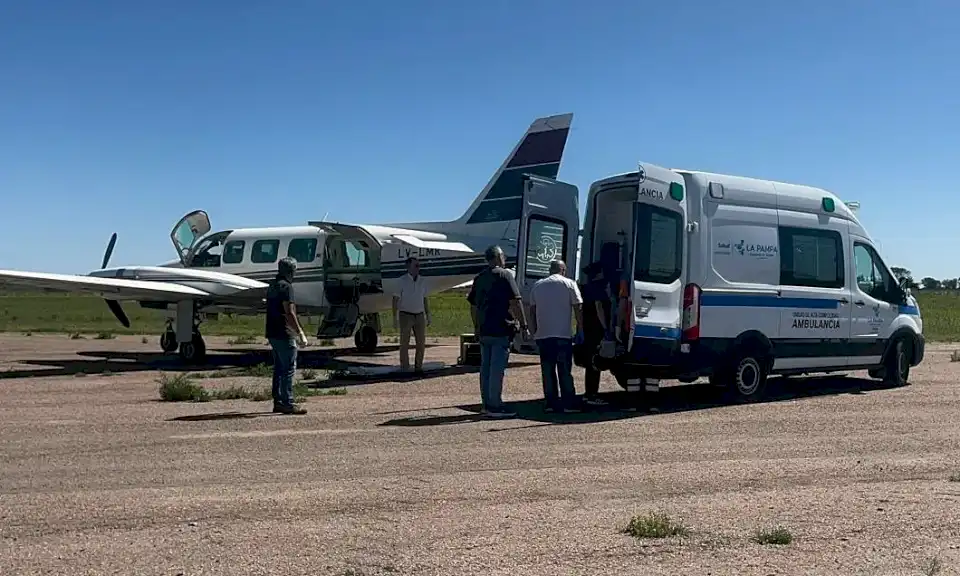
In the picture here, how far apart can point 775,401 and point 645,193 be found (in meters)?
3.38

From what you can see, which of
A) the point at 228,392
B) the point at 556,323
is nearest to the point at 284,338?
the point at 228,392

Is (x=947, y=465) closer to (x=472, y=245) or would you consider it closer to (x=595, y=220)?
(x=595, y=220)

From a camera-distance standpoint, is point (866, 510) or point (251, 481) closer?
point (866, 510)

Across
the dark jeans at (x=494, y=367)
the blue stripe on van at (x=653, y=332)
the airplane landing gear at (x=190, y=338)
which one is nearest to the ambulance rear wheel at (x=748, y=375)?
the blue stripe on van at (x=653, y=332)

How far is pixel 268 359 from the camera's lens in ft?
66.3

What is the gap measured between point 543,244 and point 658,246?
2.30 m

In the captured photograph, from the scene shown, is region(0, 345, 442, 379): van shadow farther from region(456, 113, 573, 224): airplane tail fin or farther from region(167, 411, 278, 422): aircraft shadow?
region(167, 411, 278, 422): aircraft shadow

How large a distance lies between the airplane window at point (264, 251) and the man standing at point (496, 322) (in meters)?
10.6

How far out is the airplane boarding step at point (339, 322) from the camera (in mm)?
19406

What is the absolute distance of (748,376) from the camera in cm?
1221

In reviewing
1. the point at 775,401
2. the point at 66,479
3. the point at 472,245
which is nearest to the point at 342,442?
the point at 66,479

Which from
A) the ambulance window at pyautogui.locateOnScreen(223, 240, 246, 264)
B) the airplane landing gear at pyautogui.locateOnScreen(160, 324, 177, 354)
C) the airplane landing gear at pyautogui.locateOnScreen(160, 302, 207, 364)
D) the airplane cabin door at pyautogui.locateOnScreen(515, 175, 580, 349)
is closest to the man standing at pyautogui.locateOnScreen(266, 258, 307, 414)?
the airplane cabin door at pyautogui.locateOnScreen(515, 175, 580, 349)

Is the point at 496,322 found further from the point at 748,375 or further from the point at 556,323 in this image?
the point at 748,375

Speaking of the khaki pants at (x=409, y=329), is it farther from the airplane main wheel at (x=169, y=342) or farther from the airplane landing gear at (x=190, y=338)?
the airplane main wheel at (x=169, y=342)
